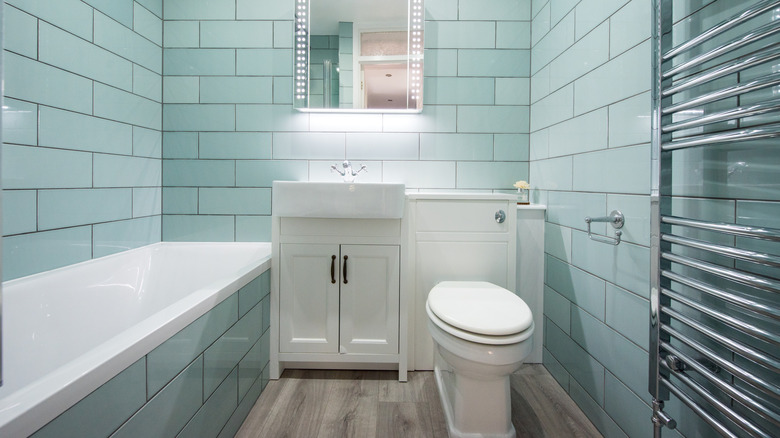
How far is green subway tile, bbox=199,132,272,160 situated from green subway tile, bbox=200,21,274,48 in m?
0.50

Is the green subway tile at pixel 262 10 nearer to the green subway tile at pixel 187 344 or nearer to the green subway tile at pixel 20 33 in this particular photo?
the green subway tile at pixel 20 33

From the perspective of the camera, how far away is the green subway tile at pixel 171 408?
33.7 inches

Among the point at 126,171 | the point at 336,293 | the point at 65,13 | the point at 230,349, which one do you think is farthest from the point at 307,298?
the point at 65,13

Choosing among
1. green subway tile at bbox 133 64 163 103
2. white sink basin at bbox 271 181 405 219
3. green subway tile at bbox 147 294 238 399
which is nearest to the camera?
green subway tile at bbox 147 294 238 399

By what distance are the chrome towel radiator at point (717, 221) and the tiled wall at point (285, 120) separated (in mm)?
1161

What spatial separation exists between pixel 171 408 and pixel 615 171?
5.22 ft

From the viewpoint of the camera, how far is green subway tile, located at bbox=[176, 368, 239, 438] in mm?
1120

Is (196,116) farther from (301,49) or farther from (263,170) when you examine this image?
(301,49)

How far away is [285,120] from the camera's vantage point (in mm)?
2203

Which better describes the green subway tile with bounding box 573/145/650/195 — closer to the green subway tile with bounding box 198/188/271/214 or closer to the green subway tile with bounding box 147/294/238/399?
the green subway tile with bounding box 147/294/238/399

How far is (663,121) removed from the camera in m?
1.07

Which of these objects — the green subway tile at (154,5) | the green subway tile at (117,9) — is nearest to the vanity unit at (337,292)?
the green subway tile at (117,9)

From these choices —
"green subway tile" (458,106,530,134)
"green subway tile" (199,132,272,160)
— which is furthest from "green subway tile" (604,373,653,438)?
"green subway tile" (199,132,272,160)

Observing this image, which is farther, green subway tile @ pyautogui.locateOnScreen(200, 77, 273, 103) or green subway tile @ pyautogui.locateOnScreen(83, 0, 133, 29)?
green subway tile @ pyautogui.locateOnScreen(200, 77, 273, 103)
